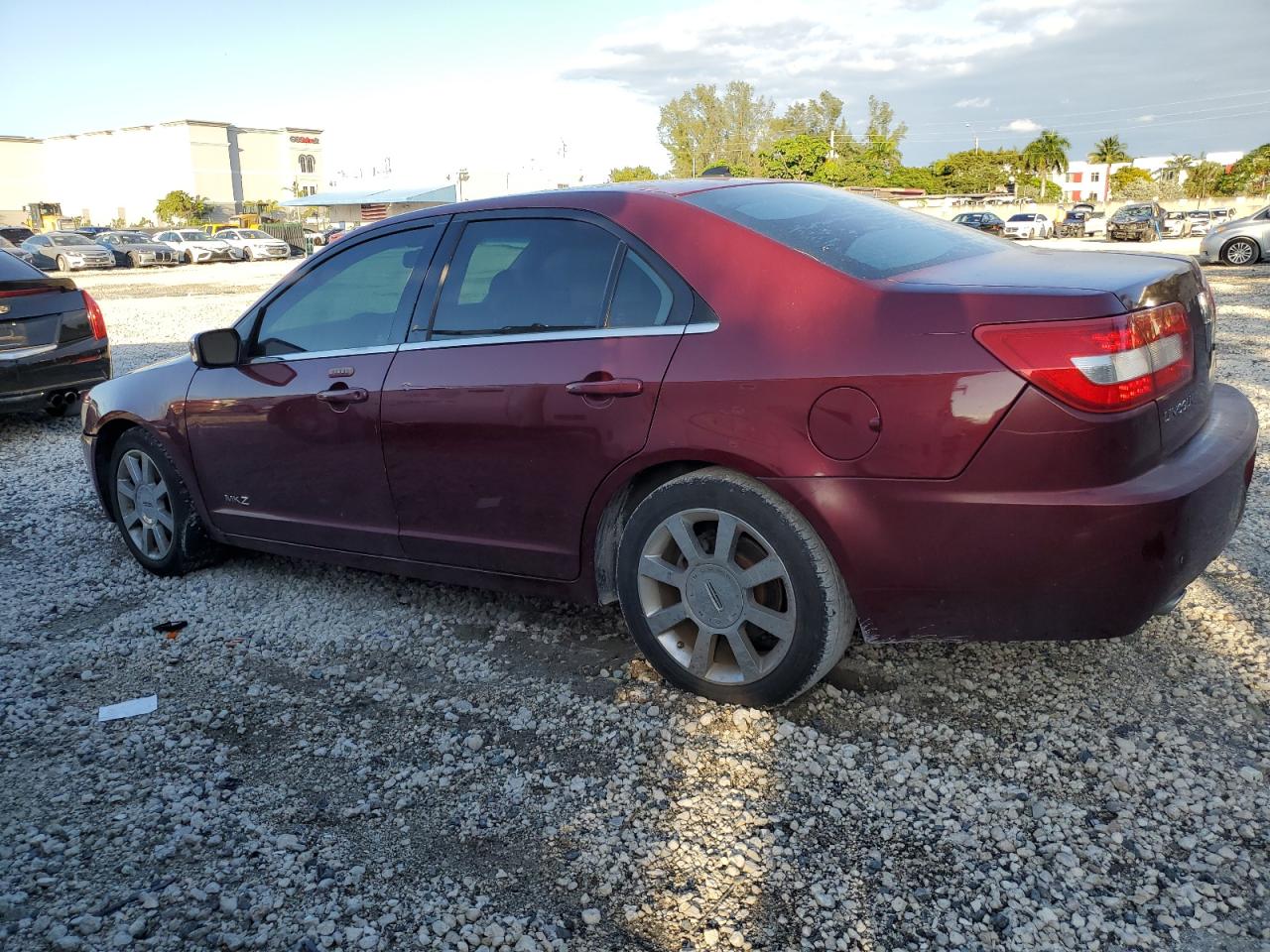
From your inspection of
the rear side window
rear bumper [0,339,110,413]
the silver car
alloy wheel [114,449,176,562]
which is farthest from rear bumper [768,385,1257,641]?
the silver car

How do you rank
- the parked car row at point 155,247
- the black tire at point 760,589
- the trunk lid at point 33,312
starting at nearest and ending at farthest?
the black tire at point 760,589, the trunk lid at point 33,312, the parked car row at point 155,247

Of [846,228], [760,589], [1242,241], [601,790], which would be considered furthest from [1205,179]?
[601,790]

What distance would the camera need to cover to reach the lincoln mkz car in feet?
24.8

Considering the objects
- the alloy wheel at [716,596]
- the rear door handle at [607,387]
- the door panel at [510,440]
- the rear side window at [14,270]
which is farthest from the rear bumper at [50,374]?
the alloy wheel at [716,596]

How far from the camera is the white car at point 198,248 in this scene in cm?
4172

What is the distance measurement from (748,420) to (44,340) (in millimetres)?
6994

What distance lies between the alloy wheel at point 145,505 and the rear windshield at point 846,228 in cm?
297

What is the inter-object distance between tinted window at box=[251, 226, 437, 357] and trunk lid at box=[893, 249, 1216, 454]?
1.92m

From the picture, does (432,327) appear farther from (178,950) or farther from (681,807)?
(178,950)

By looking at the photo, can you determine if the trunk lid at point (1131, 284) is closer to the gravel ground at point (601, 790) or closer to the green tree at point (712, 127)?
the gravel ground at point (601, 790)

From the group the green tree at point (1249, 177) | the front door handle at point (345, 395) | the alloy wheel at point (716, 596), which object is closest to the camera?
the alloy wheel at point (716, 596)

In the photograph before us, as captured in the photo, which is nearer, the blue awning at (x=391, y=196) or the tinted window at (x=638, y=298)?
the tinted window at (x=638, y=298)

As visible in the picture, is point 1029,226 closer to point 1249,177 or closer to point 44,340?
point 44,340

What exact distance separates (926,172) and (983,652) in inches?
3590
